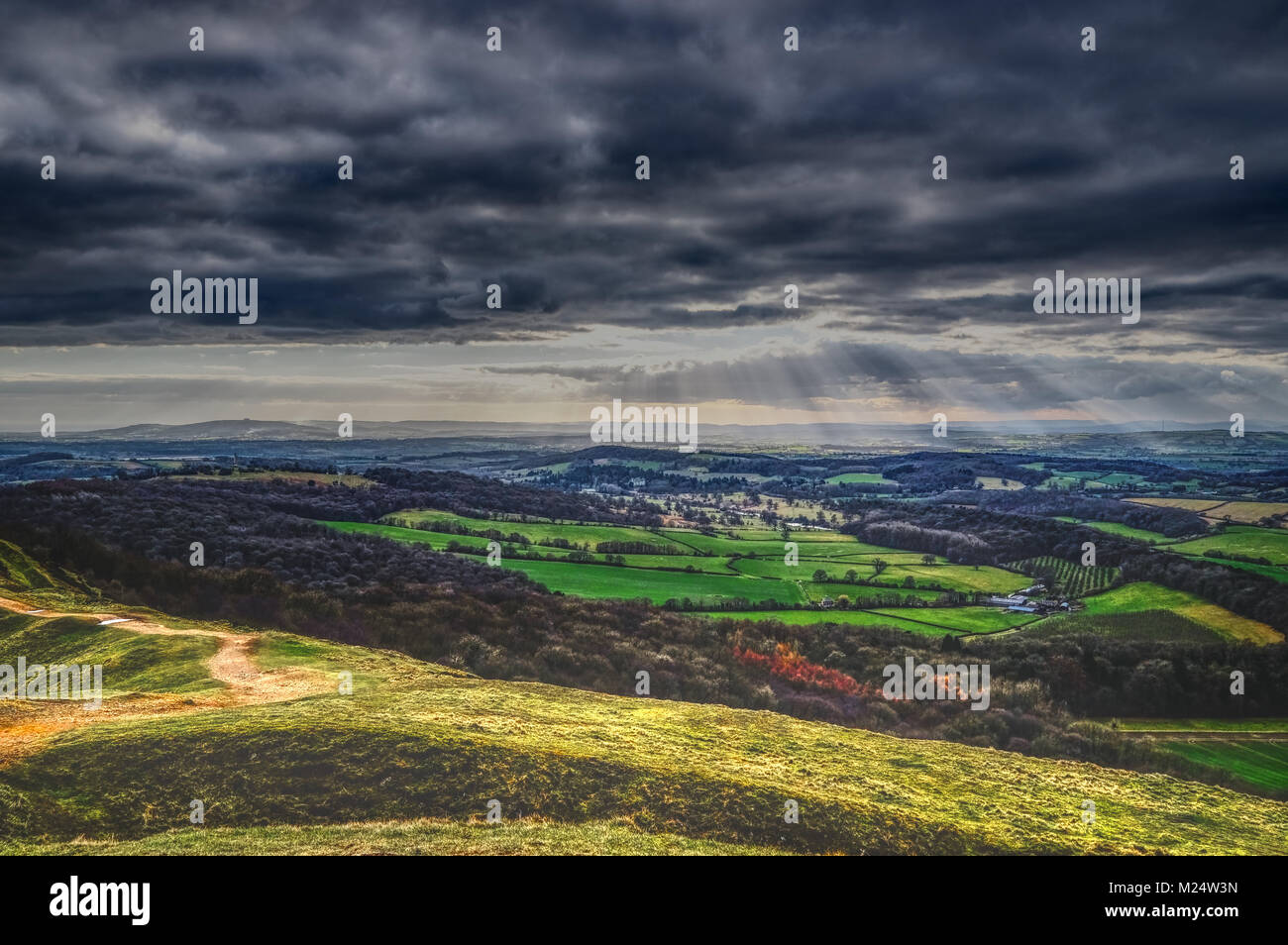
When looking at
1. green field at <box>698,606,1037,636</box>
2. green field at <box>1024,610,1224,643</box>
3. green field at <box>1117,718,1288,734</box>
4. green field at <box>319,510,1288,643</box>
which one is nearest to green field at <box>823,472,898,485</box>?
green field at <box>319,510,1288,643</box>

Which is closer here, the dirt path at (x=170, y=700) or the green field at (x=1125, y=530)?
the dirt path at (x=170, y=700)

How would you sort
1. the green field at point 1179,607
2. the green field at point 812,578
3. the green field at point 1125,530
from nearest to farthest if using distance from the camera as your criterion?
the green field at point 1179,607 < the green field at point 812,578 < the green field at point 1125,530

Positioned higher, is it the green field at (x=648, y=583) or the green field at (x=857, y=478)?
the green field at (x=857, y=478)

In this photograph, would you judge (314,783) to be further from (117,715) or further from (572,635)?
(572,635)

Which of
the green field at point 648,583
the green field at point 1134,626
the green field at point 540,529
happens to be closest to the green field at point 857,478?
the green field at point 540,529

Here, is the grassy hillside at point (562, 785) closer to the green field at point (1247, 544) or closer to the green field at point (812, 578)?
the green field at point (812, 578)

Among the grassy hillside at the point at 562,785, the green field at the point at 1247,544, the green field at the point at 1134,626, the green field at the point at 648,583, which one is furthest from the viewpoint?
the green field at the point at 1247,544

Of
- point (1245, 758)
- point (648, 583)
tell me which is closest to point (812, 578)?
point (648, 583)

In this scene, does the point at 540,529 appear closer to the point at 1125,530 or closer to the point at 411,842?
the point at 411,842

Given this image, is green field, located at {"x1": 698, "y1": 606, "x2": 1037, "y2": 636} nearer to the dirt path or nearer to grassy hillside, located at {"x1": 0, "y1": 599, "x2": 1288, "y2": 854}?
grassy hillside, located at {"x1": 0, "y1": 599, "x2": 1288, "y2": 854}
